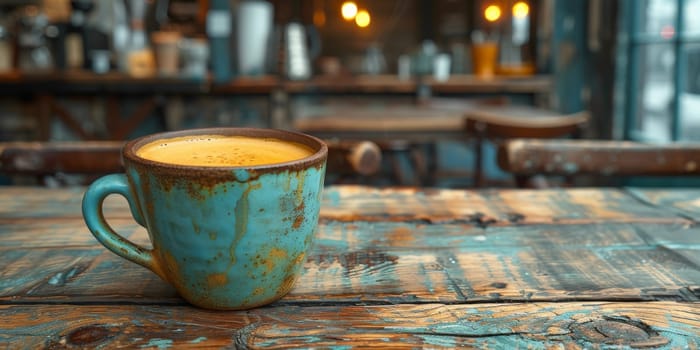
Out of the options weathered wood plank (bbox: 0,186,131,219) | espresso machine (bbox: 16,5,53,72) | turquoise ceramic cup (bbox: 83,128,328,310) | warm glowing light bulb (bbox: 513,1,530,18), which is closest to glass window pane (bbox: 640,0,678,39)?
warm glowing light bulb (bbox: 513,1,530,18)

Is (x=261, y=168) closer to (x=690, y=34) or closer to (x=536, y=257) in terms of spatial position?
(x=536, y=257)

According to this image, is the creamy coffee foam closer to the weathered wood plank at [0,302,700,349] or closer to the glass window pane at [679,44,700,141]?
the weathered wood plank at [0,302,700,349]

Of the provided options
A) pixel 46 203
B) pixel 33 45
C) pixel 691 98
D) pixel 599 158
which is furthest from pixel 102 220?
pixel 33 45

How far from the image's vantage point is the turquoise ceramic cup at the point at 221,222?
51cm

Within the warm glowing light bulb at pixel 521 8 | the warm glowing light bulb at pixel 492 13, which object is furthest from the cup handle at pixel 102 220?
the warm glowing light bulb at pixel 492 13

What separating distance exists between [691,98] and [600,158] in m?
2.11

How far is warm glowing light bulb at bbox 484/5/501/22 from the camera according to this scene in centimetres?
559

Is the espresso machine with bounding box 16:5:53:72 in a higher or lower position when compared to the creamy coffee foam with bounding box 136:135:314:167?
higher

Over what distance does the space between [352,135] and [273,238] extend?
218 centimetres

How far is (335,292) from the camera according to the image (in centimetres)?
61

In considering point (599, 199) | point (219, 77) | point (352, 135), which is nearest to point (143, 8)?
point (219, 77)

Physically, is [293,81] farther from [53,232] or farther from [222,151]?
[222,151]

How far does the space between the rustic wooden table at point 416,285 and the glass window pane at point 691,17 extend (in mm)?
2348

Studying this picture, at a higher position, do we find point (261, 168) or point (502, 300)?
point (261, 168)
